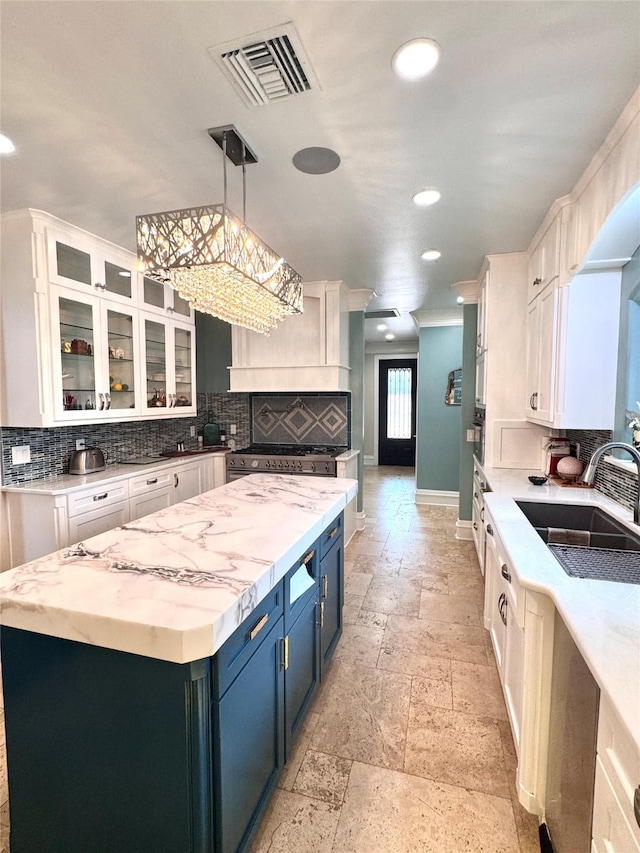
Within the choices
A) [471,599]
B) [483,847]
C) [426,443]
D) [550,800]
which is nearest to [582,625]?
[550,800]

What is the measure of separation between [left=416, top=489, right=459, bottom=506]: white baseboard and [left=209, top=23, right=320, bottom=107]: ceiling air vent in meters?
5.01

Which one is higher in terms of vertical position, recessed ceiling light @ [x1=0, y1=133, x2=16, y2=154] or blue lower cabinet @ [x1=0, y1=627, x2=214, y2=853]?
recessed ceiling light @ [x1=0, y1=133, x2=16, y2=154]

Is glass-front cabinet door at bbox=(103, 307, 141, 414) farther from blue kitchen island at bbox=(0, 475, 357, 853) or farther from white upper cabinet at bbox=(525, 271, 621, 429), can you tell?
white upper cabinet at bbox=(525, 271, 621, 429)

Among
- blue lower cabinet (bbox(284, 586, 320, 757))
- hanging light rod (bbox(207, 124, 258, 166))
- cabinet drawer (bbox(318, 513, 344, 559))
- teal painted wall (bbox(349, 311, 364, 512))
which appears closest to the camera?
blue lower cabinet (bbox(284, 586, 320, 757))

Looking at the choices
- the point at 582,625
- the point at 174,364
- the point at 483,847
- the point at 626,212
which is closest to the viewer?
the point at 582,625

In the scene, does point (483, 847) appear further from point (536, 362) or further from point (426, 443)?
point (426, 443)

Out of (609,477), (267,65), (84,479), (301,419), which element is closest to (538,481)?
(609,477)

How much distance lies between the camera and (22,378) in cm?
262

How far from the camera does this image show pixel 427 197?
2.24 meters

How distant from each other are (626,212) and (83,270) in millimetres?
Answer: 3237

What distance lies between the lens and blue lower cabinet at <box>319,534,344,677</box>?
1.97 metres

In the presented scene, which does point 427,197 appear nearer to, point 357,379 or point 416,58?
point 416,58

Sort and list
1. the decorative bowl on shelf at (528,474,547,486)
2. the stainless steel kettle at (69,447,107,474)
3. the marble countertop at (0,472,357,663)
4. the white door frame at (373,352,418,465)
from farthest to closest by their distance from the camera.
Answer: the white door frame at (373,352,418,465), the stainless steel kettle at (69,447,107,474), the decorative bowl on shelf at (528,474,547,486), the marble countertop at (0,472,357,663)

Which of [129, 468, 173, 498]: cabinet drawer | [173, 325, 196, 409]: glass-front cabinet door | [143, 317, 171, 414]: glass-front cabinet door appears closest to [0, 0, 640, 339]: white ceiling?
[143, 317, 171, 414]: glass-front cabinet door
